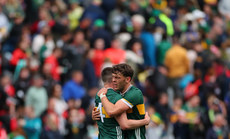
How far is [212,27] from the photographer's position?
2173 cm

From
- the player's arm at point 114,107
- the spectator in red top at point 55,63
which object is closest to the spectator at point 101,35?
the spectator in red top at point 55,63

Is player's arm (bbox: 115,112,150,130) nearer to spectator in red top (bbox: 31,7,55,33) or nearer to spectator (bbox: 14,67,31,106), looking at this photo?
spectator (bbox: 14,67,31,106)

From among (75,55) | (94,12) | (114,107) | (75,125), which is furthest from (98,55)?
(114,107)

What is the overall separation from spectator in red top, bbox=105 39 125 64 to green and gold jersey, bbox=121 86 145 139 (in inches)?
334

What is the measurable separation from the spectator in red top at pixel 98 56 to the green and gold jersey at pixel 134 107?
8.70 m

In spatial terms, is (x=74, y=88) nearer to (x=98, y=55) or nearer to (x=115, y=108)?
(x=98, y=55)

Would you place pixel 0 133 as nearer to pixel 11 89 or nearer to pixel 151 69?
pixel 11 89

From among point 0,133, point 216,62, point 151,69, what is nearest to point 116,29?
point 151,69

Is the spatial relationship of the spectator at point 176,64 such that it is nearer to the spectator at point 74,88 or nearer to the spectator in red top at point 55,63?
the spectator at point 74,88

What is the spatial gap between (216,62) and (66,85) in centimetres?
504

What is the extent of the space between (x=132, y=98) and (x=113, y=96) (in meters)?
0.27

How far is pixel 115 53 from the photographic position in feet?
56.8

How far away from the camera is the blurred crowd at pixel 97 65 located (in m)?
15.5

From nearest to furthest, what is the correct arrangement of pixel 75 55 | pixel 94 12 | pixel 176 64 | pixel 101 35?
pixel 75 55
pixel 101 35
pixel 176 64
pixel 94 12
